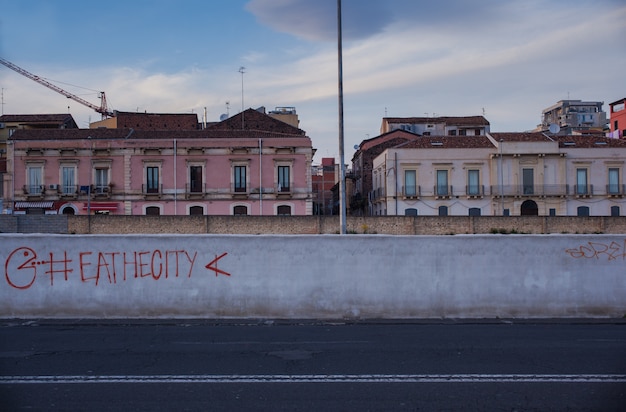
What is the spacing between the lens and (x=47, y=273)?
41.2 feet

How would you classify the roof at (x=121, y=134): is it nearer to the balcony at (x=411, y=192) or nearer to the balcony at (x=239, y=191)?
the balcony at (x=239, y=191)

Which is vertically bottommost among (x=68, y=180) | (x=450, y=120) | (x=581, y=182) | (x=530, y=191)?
(x=530, y=191)

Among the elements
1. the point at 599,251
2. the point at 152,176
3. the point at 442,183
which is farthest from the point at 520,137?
the point at 599,251

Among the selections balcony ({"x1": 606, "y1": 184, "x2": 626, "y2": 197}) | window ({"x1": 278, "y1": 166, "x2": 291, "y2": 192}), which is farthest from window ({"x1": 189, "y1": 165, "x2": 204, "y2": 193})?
balcony ({"x1": 606, "y1": 184, "x2": 626, "y2": 197})

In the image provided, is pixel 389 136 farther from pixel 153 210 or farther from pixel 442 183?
pixel 153 210

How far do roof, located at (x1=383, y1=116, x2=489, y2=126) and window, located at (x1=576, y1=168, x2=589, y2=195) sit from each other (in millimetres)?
18027

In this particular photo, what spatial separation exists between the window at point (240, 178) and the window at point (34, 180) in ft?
55.2

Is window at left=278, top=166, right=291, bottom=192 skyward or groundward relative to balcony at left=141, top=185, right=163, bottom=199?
skyward

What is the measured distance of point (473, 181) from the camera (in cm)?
5538

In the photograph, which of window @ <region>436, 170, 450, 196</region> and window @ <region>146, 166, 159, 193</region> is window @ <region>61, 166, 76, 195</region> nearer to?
window @ <region>146, 166, 159, 193</region>
